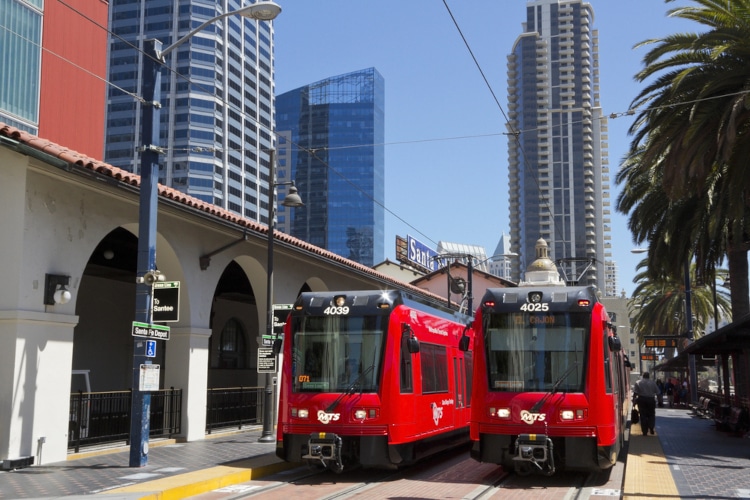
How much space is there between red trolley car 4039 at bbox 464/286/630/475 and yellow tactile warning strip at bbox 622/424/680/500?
62 cm

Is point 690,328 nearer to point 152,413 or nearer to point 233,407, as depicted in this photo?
point 233,407

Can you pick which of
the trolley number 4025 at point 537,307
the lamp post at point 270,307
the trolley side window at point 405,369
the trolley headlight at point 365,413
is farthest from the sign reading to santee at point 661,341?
the trolley headlight at point 365,413

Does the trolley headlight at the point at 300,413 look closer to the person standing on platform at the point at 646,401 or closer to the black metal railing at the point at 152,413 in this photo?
the black metal railing at the point at 152,413

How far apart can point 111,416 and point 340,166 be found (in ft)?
561

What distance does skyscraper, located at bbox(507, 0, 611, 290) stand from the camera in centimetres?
18225

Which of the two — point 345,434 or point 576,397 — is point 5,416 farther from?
point 576,397

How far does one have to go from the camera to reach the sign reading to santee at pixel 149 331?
1369 cm

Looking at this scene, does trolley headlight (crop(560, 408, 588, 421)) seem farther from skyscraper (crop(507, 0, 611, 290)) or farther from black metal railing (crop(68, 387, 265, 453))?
skyscraper (crop(507, 0, 611, 290))

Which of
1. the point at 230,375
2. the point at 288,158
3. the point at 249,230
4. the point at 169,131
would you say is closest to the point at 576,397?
the point at 249,230

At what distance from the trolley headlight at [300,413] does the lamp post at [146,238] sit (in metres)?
2.47

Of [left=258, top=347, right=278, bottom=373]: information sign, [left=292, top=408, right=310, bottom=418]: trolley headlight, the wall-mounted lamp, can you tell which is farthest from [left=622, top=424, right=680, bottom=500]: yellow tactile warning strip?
the wall-mounted lamp

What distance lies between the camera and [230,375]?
32.5 meters

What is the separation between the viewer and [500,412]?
13.3 meters

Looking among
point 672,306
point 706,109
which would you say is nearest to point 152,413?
point 706,109
